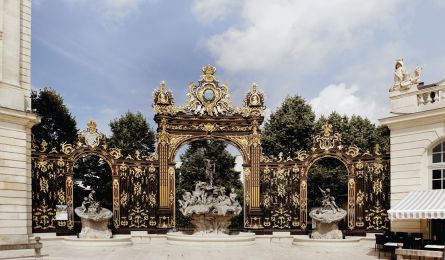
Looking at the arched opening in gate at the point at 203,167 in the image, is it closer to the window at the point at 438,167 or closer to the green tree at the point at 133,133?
the green tree at the point at 133,133

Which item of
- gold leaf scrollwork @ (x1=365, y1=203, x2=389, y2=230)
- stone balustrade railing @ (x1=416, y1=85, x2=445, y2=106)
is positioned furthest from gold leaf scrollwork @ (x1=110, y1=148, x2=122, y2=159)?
stone balustrade railing @ (x1=416, y1=85, x2=445, y2=106)

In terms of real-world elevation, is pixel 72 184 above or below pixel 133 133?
below

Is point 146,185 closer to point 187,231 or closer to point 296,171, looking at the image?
point 187,231

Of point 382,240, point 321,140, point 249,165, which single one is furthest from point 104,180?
point 382,240

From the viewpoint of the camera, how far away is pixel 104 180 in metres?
33.6

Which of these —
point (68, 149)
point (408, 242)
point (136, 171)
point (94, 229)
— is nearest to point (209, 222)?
point (136, 171)

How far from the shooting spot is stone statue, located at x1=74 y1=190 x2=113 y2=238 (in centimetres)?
1958

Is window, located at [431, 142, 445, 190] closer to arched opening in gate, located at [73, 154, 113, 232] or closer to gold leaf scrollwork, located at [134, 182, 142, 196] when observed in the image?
gold leaf scrollwork, located at [134, 182, 142, 196]

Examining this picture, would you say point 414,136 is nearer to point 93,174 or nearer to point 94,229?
point 94,229

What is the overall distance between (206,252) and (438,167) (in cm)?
839

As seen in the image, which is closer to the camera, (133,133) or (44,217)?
(44,217)

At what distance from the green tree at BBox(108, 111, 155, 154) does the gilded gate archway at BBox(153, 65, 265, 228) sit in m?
12.1

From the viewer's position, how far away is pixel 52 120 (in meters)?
30.1

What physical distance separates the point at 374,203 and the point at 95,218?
11273 mm
